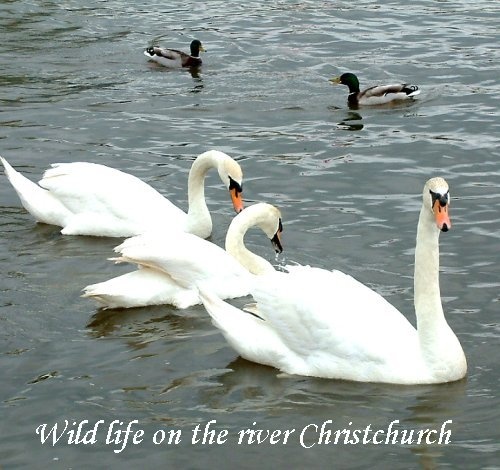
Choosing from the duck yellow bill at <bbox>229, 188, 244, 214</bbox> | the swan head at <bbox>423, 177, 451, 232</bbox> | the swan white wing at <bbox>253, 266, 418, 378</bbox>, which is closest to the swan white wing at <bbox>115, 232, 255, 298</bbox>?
the swan white wing at <bbox>253, 266, 418, 378</bbox>

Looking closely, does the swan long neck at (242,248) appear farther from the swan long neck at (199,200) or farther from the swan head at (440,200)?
the swan head at (440,200)

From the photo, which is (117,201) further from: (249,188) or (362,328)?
(362,328)

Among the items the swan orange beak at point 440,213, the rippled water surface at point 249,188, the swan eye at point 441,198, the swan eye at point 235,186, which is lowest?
the rippled water surface at point 249,188

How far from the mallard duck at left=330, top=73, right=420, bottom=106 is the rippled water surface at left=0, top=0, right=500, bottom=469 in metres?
0.20

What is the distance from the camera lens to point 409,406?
8.68 m

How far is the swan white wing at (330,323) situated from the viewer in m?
8.95

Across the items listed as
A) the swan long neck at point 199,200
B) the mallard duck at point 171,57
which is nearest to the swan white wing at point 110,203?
the swan long neck at point 199,200

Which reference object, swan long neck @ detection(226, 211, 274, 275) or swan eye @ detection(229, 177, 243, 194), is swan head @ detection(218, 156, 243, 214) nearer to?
swan eye @ detection(229, 177, 243, 194)

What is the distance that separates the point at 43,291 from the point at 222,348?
1.94 m

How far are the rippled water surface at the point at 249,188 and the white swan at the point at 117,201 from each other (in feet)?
0.75

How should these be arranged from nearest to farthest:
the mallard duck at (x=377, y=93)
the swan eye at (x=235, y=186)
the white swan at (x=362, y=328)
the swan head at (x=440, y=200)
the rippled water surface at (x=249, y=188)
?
the rippled water surface at (x=249, y=188) < the swan head at (x=440, y=200) < the white swan at (x=362, y=328) < the swan eye at (x=235, y=186) < the mallard duck at (x=377, y=93)

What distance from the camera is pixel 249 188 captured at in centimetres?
1400

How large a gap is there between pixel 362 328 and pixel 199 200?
13.4ft

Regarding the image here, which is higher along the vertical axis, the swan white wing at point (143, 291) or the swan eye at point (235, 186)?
the swan eye at point (235, 186)
